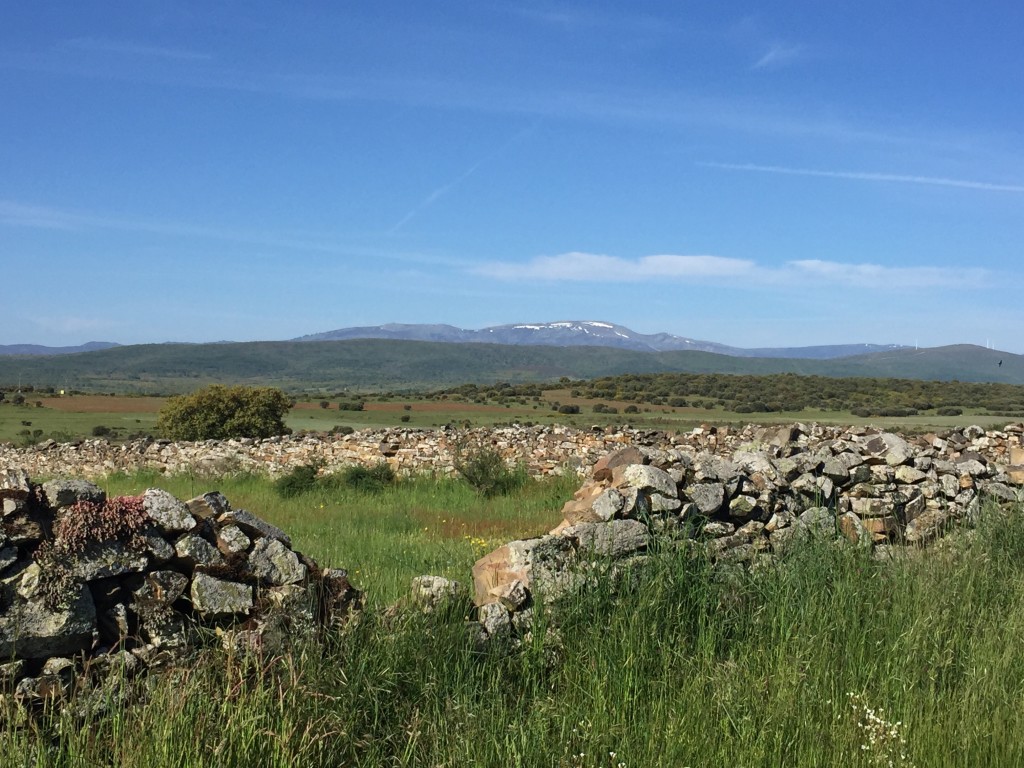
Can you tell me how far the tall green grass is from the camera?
4.64 meters

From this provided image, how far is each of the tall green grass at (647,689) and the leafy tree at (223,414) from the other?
1111 inches

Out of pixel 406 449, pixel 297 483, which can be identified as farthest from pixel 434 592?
pixel 406 449

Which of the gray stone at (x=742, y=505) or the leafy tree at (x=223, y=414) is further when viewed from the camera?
the leafy tree at (x=223, y=414)

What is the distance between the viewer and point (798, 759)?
4.82 metres

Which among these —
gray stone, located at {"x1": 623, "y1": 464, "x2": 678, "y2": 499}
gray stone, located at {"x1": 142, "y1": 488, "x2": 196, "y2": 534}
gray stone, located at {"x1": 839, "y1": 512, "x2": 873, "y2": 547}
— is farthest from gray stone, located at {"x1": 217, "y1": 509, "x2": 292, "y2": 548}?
gray stone, located at {"x1": 839, "y1": 512, "x2": 873, "y2": 547}

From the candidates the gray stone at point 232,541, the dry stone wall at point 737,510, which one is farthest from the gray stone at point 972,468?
the gray stone at point 232,541

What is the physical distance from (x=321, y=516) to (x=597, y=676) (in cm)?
932

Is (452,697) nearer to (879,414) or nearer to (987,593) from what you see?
(987,593)

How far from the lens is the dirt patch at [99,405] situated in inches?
2134

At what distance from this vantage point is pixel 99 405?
58250 mm

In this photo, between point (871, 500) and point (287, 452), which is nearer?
point (871, 500)

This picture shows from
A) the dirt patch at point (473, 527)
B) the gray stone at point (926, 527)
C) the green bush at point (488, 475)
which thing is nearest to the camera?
the gray stone at point (926, 527)

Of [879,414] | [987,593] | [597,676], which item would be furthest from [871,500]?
[879,414]

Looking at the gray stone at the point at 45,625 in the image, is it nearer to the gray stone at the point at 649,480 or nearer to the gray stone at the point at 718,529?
the gray stone at the point at 649,480
